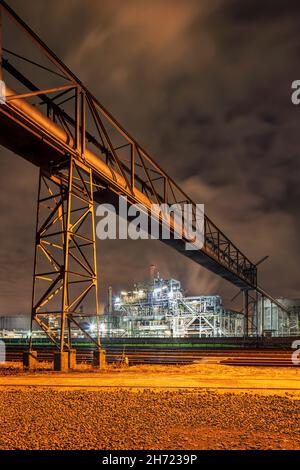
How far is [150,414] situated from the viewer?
5.52 metres

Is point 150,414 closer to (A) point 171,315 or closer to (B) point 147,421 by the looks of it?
(B) point 147,421

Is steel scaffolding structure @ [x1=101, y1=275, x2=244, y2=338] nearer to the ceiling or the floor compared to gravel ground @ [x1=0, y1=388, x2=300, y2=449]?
nearer to the floor

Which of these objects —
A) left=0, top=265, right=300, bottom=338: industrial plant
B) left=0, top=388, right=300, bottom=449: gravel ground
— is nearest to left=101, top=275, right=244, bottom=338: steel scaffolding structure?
left=0, top=265, right=300, bottom=338: industrial plant

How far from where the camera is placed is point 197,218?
25422mm

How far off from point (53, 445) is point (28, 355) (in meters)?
→ 8.56

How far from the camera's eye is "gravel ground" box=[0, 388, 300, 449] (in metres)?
4.31

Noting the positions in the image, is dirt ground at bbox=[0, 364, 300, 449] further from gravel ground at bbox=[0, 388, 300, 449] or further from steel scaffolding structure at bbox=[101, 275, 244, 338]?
steel scaffolding structure at bbox=[101, 275, 244, 338]

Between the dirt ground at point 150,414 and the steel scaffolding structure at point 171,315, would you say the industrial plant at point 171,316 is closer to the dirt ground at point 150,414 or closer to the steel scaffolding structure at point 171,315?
the steel scaffolding structure at point 171,315

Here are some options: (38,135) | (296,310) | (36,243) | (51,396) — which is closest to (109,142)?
(38,135)

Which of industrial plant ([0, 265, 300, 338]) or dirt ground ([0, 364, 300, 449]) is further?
industrial plant ([0, 265, 300, 338])

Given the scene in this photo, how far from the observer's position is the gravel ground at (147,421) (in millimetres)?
4309

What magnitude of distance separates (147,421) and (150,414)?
1.25 ft

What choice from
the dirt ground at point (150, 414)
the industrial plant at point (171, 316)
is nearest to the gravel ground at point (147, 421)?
the dirt ground at point (150, 414)

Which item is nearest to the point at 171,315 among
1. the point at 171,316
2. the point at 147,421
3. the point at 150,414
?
the point at 171,316
